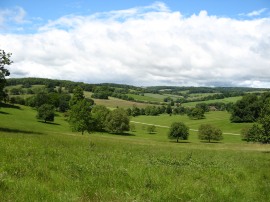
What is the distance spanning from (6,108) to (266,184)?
12601 cm

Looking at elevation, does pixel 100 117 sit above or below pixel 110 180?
below

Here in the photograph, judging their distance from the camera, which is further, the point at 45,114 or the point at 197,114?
the point at 197,114

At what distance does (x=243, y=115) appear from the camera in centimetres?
14800

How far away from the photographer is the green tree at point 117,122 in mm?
117875

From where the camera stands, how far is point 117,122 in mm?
118000

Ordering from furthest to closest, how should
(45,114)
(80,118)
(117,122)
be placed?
(117,122) → (45,114) → (80,118)

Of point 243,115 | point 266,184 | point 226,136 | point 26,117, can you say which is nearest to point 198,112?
point 243,115

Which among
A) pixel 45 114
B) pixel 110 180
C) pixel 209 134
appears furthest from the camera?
pixel 45 114

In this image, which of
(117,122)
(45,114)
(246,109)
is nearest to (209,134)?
(117,122)

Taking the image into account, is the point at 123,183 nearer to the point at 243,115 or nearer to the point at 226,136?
the point at 226,136

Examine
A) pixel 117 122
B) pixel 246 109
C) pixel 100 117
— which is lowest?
pixel 117 122

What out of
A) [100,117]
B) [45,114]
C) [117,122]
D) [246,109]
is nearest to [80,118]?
[117,122]

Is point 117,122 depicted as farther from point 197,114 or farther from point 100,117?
point 197,114

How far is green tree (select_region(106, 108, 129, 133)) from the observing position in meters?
118
